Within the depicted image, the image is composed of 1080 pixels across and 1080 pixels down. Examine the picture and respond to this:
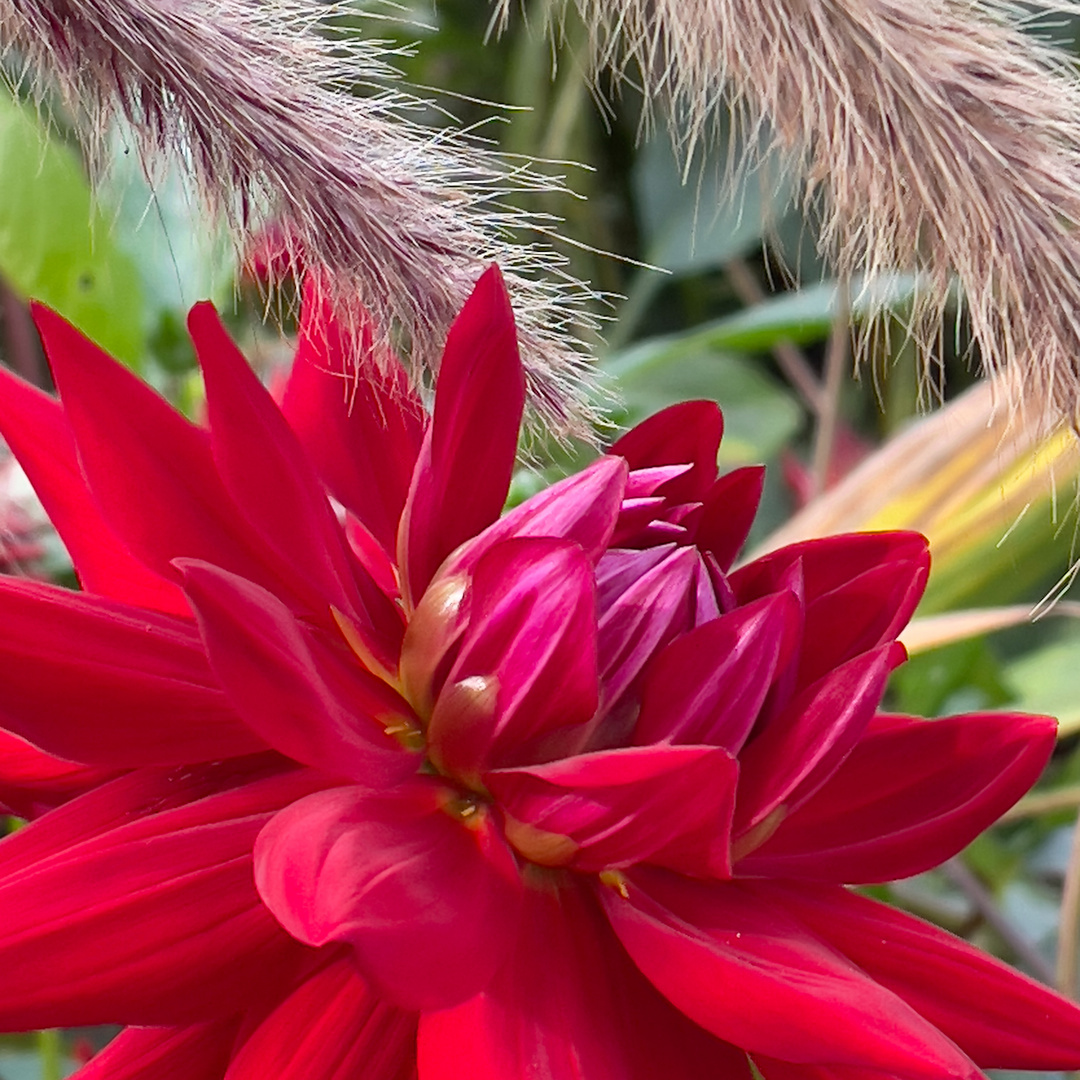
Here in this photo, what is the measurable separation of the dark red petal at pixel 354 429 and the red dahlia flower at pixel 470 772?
14mm

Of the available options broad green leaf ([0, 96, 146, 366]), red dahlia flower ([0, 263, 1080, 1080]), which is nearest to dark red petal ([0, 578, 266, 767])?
red dahlia flower ([0, 263, 1080, 1080])

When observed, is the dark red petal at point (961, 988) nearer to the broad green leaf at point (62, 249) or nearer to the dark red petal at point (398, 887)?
the dark red petal at point (398, 887)

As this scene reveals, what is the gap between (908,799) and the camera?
0.16 meters

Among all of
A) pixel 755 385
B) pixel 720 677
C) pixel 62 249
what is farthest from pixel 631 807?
pixel 755 385

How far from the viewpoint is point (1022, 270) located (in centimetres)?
17

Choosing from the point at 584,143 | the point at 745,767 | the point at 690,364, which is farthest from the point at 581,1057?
the point at 584,143

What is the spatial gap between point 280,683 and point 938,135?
11 centimetres

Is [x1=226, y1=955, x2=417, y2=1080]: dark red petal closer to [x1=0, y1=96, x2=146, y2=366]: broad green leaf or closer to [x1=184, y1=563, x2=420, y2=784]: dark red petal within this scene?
[x1=184, y1=563, x2=420, y2=784]: dark red petal

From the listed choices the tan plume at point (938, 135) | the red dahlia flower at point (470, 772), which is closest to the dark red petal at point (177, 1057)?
the red dahlia flower at point (470, 772)

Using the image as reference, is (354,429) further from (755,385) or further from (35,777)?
(755,385)

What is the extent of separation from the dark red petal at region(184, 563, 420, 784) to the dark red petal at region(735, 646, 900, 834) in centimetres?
4

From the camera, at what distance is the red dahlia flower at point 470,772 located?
0.13 m

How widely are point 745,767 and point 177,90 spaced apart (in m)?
0.10

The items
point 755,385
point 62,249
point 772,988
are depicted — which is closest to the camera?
point 772,988
